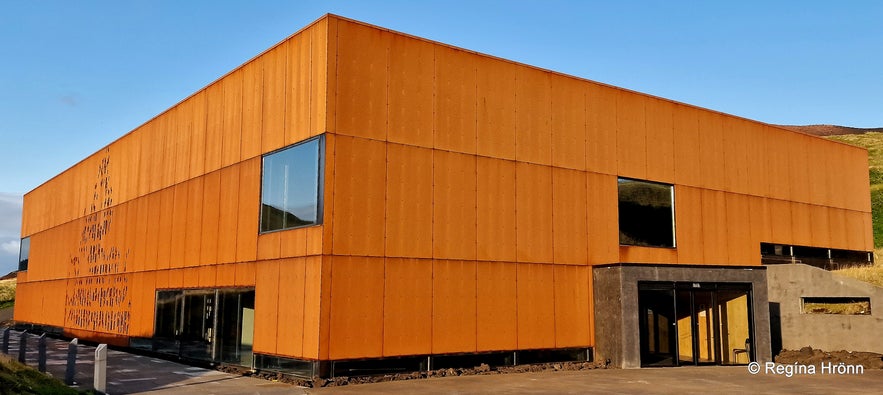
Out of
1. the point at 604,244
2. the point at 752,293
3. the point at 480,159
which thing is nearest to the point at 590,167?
the point at 604,244

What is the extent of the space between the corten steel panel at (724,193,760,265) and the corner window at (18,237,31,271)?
43.1 meters

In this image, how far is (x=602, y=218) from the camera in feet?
84.6

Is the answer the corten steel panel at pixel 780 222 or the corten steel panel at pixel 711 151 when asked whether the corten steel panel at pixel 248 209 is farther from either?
the corten steel panel at pixel 780 222

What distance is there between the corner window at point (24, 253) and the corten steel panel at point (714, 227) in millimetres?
42382

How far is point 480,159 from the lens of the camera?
2270 centimetres

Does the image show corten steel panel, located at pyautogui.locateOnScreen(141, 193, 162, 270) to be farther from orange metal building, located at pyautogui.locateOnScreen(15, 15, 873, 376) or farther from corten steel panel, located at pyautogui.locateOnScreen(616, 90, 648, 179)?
corten steel panel, located at pyautogui.locateOnScreen(616, 90, 648, 179)

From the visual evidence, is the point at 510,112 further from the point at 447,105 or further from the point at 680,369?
the point at 680,369

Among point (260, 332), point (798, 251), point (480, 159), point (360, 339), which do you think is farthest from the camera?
point (798, 251)

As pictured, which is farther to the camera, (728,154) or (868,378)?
(728,154)

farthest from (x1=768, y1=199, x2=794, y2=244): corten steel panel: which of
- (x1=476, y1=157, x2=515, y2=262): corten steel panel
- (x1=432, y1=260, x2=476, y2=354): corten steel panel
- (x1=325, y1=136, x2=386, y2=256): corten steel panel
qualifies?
(x1=325, y1=136, x2=386, y2=256): corten steel panel

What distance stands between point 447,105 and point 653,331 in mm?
10119

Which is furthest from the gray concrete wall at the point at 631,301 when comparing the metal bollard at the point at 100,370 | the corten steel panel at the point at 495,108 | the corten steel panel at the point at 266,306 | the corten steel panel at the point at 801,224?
the metal bollard at the point at 100,370

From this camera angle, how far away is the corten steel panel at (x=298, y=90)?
2053cm

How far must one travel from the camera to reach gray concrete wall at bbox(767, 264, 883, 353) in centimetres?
2659
